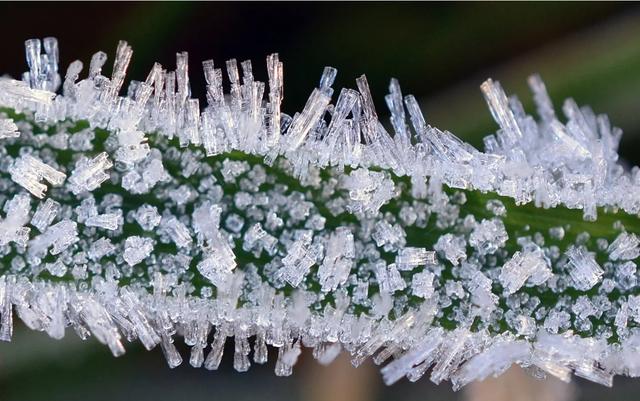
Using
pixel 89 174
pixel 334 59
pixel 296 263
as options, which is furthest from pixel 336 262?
pixel 334 59

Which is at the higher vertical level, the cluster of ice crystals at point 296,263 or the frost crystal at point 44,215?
the frost crystal at point 44,215

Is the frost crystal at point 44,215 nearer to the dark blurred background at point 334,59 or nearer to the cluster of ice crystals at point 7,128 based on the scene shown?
the cluster of ice crystals at point 7,128

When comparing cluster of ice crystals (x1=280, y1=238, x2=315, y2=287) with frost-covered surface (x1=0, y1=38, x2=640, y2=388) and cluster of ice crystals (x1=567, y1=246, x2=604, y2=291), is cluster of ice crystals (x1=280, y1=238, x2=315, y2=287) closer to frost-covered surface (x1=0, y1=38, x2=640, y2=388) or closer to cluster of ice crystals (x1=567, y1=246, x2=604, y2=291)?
frost-covered surface (x1=0, y1=38, x2=640, y2=388)

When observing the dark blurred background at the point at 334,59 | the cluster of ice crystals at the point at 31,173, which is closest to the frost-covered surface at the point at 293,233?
the cluster of ice crystals at the point at 31,173

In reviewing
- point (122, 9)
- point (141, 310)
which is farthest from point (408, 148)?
point (122, 9)

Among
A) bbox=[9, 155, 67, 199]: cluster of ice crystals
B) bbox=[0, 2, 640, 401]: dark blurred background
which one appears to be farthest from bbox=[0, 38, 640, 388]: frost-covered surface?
bbox=[0, 2, 640, 401]: dark blurred background

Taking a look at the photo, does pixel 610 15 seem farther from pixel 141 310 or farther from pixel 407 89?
pixel 141 310
